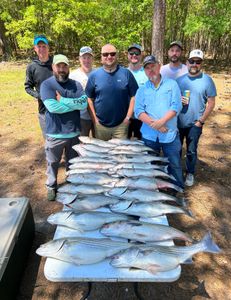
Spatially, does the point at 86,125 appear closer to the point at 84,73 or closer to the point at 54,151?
the point at 84,73

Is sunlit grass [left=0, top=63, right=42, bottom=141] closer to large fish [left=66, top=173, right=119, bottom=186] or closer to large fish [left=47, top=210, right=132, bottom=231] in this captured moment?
large fish [left=66, top=173, right=119, bottom=186]

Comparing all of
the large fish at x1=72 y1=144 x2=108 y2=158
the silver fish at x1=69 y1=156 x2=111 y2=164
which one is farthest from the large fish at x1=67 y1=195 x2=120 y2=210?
the large fish at x1=72 y1=144 x2=108 y2=158

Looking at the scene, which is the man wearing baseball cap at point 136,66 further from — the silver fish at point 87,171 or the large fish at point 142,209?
the large fish at point 142,209

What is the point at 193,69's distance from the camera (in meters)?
4.74

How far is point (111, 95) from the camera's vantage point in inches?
193

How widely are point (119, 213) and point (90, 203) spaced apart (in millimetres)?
337

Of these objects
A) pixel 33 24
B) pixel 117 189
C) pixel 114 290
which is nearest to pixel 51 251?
pixel 117 189

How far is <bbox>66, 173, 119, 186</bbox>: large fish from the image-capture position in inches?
143

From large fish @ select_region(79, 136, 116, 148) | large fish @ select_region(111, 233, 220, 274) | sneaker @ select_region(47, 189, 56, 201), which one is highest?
large fish @ select_region(79, 136, 116, 148)

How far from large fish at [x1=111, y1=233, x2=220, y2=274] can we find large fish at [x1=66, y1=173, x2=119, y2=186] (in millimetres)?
1209

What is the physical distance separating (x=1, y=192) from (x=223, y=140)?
5.35 meters

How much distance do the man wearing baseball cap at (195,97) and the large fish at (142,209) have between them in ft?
7.12

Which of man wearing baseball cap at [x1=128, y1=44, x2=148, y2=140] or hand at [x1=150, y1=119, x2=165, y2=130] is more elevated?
man wearing baseball cap at [x1=128, y1=44, x2=148, y2=140]

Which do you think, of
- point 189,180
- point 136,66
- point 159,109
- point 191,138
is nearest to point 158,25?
point 136,66
